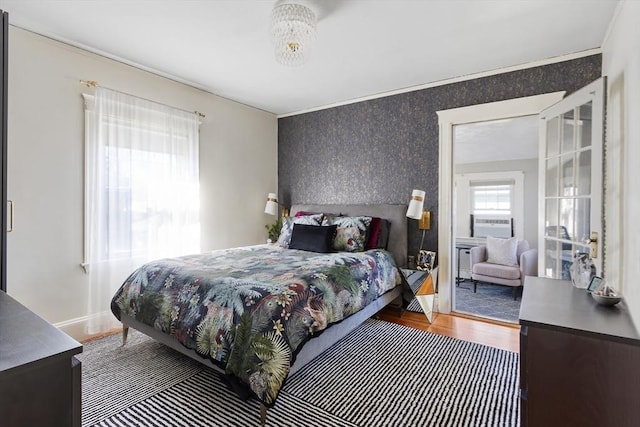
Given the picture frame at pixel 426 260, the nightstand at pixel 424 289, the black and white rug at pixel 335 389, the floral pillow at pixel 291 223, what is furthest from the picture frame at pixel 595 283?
the floral pillow at pixel 291 223

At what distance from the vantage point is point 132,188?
3.15 metres

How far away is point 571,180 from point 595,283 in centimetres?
102

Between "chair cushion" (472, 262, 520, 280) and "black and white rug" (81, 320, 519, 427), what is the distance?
2237 mm

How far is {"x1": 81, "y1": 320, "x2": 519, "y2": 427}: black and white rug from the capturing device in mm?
1852

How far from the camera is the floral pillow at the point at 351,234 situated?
346cm

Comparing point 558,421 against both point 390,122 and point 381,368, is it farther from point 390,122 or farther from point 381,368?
point 390,122

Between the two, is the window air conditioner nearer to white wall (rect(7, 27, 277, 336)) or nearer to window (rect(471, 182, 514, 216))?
window (rect(471, 182, 514, 216))

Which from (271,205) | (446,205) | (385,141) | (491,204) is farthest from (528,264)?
(271,205)

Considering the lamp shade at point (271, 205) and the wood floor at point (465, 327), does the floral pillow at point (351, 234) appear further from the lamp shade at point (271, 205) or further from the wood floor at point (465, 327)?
the lamp shade at point (271, 205)

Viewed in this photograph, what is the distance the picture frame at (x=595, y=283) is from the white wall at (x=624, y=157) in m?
0.10

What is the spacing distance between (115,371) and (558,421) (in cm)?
265

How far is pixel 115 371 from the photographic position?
7.67 feet

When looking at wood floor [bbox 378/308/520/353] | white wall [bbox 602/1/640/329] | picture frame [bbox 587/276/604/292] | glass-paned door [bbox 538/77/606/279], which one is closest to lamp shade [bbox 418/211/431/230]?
wood floor [bbox 378/308/520/353]

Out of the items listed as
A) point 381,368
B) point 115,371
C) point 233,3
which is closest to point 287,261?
point 381,368
